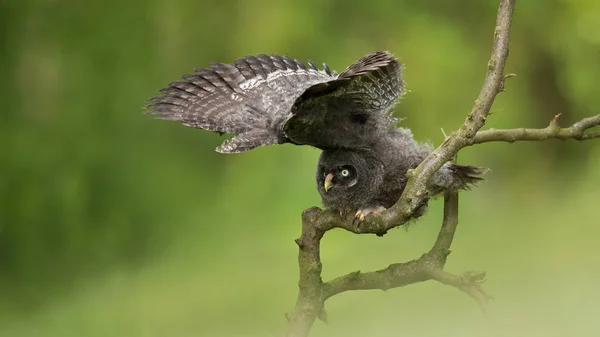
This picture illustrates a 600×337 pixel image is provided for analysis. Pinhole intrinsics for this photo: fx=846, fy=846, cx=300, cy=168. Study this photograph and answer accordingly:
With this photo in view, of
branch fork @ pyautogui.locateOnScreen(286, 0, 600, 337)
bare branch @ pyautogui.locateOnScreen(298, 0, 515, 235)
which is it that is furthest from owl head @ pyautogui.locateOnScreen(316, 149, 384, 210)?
bare branch @ pyautogui.locateOnScreen(298, 0, 515, 235)

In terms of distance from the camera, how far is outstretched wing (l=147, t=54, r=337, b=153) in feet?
7.29

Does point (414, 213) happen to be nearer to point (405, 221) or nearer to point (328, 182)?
point (405, 221)

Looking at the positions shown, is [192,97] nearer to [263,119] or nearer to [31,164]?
[263,119]

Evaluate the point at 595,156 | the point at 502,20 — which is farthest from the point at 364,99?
the point at 595,156

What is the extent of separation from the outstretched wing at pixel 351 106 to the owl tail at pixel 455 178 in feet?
0.68

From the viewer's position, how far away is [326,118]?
1988mm

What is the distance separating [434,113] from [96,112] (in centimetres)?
195

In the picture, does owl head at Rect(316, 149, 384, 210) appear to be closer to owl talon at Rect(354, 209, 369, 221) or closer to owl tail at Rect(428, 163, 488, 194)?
owl talon at Rect(354, 209, 369, 221)

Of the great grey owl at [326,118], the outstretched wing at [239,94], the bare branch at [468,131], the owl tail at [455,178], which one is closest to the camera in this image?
the bare branch at [468,131]

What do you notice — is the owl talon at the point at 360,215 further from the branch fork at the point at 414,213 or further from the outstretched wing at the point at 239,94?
the outstretched wing at the point at 239,94

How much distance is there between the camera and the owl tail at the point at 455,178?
2064 millimetres

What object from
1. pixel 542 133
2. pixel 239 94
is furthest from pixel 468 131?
pixel 239 94

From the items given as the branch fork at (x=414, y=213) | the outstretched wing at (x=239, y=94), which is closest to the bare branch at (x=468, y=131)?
the branch fork at (x=414, y=213)

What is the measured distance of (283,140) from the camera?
2023 mm
